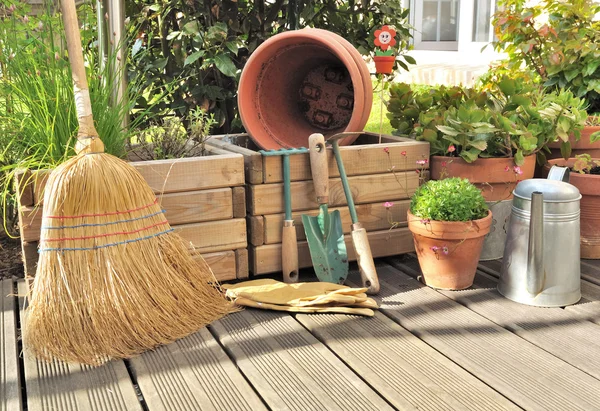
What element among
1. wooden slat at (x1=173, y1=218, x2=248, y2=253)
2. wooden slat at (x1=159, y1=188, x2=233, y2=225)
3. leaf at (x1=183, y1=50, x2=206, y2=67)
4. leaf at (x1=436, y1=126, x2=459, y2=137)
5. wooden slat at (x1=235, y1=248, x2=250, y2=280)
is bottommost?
→ wooden slat at (x1=235, y1=248, x2=250, y2=280)

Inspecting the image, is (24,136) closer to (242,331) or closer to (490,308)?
(242,331)

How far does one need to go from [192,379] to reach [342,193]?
3.31 feet

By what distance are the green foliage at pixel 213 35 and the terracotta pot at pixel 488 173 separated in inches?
38.1

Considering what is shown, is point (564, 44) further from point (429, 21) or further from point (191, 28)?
point (429, 21)

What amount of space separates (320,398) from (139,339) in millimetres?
596

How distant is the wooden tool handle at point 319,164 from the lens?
96.9 inches

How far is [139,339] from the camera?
6.62ft

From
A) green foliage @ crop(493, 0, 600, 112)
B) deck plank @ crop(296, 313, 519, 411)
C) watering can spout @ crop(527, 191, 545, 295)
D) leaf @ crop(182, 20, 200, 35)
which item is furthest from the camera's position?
green foliage @ crop(493, 0, 600, 112)

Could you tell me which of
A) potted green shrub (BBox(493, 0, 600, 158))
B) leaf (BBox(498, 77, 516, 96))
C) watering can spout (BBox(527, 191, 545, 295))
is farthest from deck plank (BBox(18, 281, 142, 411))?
potted green shrub (BBox(493, 0, 600, 158))

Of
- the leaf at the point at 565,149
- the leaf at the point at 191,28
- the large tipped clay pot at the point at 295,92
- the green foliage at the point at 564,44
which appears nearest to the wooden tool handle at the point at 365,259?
the large tipped clay pot at the point at 295,92

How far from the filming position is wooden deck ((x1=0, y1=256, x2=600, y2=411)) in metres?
1.74

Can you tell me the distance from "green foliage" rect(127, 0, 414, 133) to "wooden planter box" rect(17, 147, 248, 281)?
68 cm

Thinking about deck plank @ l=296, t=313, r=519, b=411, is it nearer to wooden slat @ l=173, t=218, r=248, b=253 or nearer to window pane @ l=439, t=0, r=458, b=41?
wooden slat @ l=173, t=218, r=248, b=253

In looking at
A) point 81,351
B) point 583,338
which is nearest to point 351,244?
point 583,338
